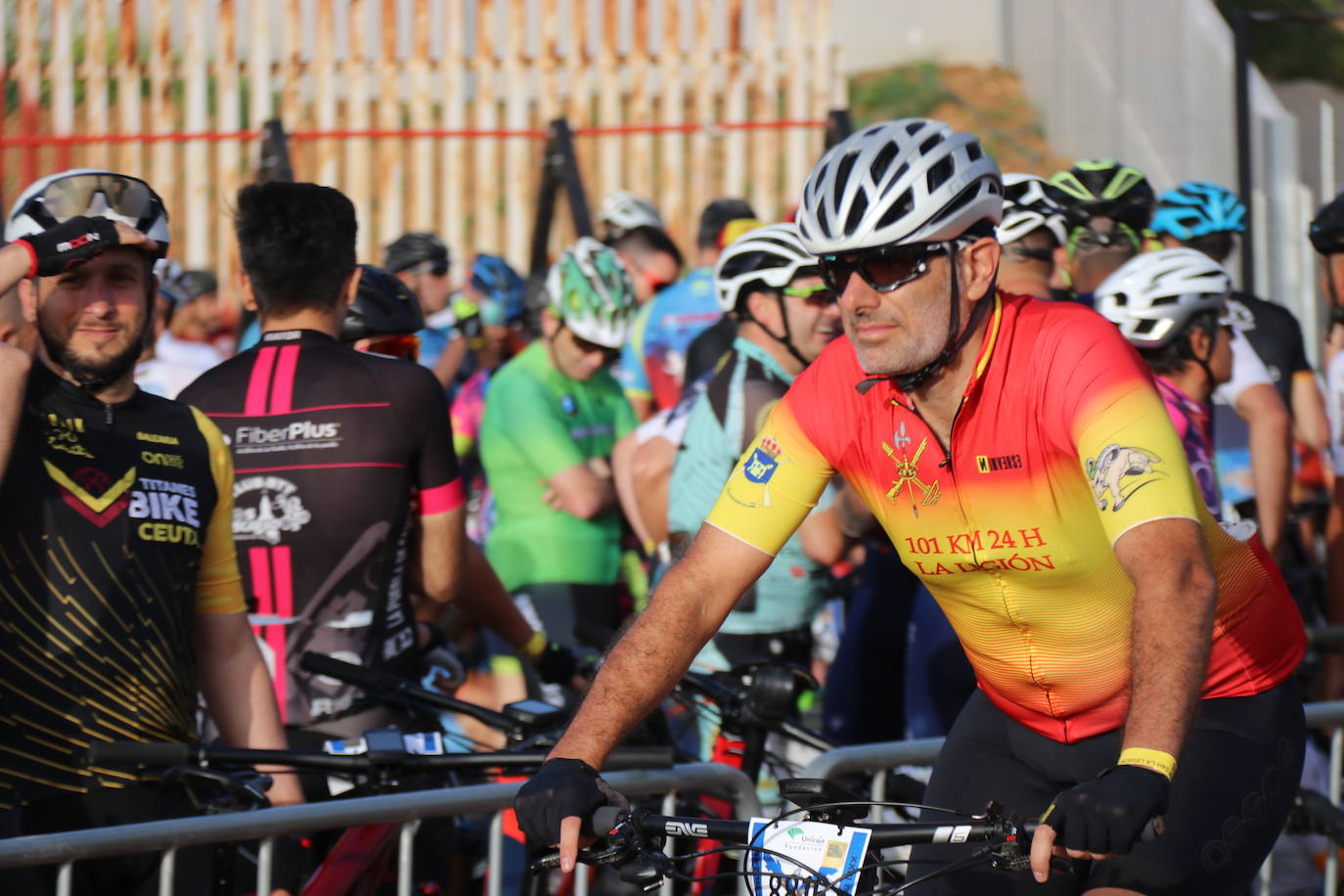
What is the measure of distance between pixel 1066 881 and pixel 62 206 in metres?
2.73

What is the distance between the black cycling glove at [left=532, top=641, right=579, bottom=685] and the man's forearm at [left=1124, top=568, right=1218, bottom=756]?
2.32 meters

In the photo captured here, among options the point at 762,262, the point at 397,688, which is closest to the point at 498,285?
the point at 762,262

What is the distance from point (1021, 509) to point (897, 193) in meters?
0.68

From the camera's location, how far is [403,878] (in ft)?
13.8

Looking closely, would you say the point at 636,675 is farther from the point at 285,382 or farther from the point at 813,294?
the point at 813,294

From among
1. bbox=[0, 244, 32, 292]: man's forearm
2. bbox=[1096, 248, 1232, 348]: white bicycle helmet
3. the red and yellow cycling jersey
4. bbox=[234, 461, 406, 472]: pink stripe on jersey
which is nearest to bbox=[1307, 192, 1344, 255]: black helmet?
bbox=[1096, 248, 1232, 348]: white bicycle helmet

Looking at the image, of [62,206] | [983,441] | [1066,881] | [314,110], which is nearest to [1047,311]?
[983,441]

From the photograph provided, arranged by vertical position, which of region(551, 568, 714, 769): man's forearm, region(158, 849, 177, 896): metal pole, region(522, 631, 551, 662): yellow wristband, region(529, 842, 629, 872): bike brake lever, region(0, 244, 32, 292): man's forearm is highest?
region(0, 244, 32, 292): man's forearm

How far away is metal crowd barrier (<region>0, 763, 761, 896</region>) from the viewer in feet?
11.8

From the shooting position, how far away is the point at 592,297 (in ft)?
24.3

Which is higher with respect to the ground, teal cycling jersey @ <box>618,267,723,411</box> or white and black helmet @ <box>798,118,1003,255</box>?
white and black helmet @ <box>798,118,1003,255</box>

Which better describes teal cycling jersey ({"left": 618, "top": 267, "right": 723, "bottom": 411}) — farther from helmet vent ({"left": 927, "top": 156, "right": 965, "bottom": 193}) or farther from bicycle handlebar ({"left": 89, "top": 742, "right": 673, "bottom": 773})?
helmet vent ({"left": 927, "top": 156, "right": 965, "bottom": 193})

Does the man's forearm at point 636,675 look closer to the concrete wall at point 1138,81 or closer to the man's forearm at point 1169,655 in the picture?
the man's forearm at point 1169,655

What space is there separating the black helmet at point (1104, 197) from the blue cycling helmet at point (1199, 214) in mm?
745
